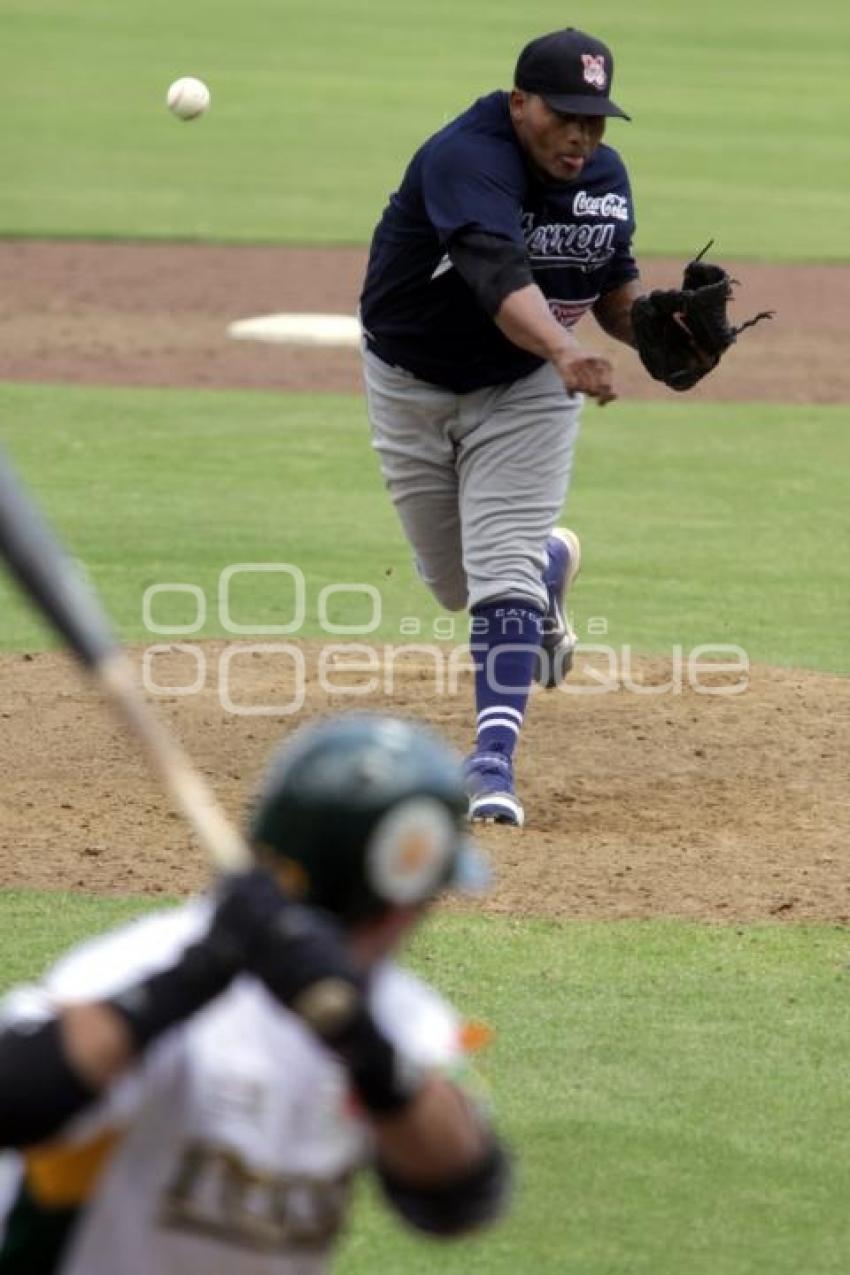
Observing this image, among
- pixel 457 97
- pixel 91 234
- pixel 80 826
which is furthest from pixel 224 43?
pixel 80 826

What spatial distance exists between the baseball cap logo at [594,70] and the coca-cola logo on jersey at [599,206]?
334 mm

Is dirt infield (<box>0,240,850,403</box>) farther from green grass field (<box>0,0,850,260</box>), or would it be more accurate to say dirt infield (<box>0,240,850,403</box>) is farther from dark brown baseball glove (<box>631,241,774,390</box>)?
dark brown baseball glove (<box>631,241,774,390</box>)

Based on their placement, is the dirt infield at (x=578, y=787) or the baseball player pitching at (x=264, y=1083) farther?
the dirt infield at (x=578, y=787)

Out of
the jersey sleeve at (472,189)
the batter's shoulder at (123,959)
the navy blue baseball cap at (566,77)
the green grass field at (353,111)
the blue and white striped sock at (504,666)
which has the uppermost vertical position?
the batter's shoulder at (123,959)

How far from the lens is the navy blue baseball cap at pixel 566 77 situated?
6535 millimetres

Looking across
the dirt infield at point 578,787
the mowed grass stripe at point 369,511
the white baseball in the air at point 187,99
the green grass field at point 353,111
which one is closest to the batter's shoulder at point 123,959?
the dirt infield at point 578,787

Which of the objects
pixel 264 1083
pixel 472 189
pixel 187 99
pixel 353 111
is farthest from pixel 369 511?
pixel 353 111

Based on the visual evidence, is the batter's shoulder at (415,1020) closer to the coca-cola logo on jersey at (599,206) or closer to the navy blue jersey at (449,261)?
the navy blue jersey at (449,261)

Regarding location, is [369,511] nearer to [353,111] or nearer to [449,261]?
[449,261]

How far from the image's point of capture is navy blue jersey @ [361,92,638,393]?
21.9 feet

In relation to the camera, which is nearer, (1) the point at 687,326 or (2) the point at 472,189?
(2) the point at 472,189

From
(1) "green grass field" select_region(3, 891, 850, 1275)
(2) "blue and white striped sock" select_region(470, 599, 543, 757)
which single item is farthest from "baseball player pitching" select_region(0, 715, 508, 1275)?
(2) "blue and white striped sock" select_region(470, 599, 543, 757)

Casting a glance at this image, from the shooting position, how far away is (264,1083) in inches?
→ 96.8

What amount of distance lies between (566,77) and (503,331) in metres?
0.68
